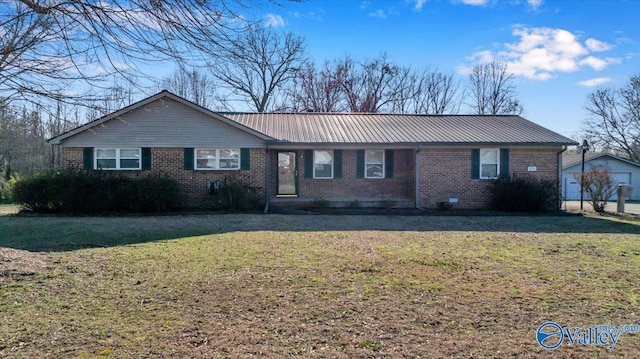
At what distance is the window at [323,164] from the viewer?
1639 centimetres

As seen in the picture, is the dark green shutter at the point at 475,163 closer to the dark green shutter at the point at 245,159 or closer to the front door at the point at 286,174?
the front door at the point at 286,174

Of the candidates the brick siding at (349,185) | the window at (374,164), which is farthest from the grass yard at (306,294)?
the window at (374,164)

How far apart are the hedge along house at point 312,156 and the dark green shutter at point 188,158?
0.04 meters

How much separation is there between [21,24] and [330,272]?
4949mm

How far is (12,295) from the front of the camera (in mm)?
4477

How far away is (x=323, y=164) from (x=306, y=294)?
11.9m

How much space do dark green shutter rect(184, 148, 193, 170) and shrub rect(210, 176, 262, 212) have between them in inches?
53.8

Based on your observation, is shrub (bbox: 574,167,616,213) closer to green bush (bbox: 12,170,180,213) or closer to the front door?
the front door

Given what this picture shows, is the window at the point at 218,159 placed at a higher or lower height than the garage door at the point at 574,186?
higher

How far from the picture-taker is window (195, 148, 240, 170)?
15188mm

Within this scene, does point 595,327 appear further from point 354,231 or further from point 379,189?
point 379,189

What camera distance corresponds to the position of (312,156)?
643 inches
